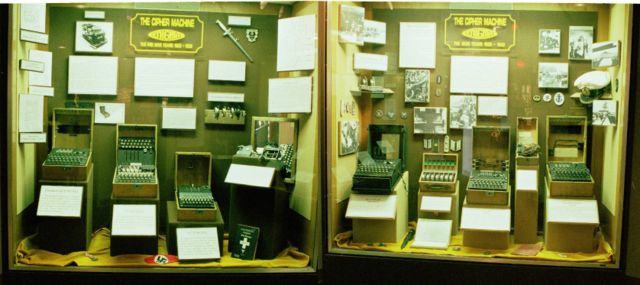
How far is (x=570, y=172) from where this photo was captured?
15.6ft

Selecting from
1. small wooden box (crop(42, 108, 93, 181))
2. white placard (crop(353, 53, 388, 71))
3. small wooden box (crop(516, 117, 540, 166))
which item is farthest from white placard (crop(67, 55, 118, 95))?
small wooden box (crop(516, 117, 540, 166))

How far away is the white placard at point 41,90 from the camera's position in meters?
4.65

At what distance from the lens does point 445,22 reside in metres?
4.98

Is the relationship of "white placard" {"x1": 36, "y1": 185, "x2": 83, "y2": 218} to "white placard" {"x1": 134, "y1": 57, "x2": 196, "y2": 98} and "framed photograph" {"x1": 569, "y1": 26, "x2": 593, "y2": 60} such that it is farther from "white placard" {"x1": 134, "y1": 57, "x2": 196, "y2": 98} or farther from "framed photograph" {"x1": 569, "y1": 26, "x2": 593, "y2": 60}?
"framed photograph" {"x1": 569, "y1": 26, "x2": 593, "y2": 60}

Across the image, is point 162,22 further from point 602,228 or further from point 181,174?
point 602,228

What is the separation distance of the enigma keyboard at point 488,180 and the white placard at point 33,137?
313cm

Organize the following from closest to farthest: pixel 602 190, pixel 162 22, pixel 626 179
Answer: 1. pixel 626 179
2. pixel 602 190
3. pixel 162 22

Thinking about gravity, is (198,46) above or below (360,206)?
above

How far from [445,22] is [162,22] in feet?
6.97

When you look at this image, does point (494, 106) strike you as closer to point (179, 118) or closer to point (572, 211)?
point (572, 211)

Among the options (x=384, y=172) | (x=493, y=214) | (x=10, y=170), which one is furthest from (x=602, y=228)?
(x=10, y=170)

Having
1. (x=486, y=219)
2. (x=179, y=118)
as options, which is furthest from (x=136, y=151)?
(x=486, y=219)

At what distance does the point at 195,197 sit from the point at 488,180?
2.19m

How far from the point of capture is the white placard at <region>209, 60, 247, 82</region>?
5.08 metres
